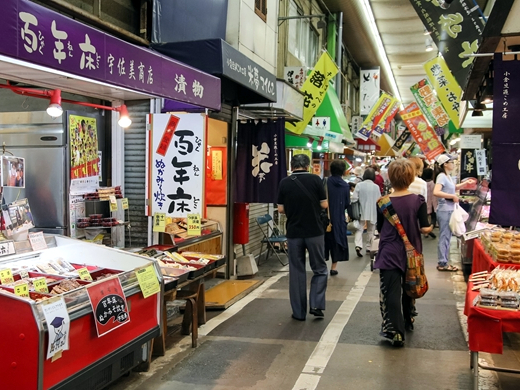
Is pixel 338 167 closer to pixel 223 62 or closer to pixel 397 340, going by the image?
pixel 223 62

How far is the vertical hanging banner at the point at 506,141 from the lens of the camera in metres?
4.79

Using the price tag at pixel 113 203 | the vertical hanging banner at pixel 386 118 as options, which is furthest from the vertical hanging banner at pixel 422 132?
the price tag at pixel 113 203

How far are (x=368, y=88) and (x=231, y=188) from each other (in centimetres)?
2125

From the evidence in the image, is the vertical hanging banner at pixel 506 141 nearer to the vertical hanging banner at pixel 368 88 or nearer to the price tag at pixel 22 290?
the price tag at pixel 22 290

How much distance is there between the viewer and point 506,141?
481cm

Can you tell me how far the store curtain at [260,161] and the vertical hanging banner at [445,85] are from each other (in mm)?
7279

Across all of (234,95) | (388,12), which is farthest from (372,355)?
(388,12)

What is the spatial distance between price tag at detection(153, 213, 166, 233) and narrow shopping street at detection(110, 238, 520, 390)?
1472mm

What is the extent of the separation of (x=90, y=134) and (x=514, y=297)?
5.45 metres

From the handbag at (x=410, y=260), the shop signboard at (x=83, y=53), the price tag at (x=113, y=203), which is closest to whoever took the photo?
the shop signboard at (x=83, y=53)

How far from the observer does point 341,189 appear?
34.5ft

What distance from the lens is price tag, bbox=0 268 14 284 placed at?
14.7 feet

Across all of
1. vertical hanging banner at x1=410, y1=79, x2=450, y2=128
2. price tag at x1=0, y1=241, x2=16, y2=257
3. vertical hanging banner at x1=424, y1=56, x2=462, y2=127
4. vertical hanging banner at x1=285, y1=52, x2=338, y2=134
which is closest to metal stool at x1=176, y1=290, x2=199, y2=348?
price tag at x1=0, y1=241, x2=16, y2=257

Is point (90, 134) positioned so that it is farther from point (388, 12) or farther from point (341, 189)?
point (388, 12)
